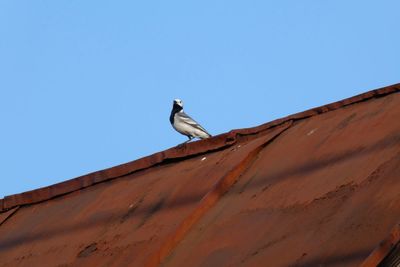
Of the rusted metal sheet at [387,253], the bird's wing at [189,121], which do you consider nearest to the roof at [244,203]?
the rusted metal sheet at [387,253]

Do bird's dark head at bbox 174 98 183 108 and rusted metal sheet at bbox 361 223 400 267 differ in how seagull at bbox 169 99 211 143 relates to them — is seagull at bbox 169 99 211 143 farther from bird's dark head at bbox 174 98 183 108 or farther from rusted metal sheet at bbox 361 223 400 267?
rusted metal sheet at bbox 361 223 400 267

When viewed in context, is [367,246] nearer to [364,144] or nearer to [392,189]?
[392,189]

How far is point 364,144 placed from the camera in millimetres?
6211

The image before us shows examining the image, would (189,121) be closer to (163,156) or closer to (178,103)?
(178,103)

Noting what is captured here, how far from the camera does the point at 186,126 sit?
16.2 metres

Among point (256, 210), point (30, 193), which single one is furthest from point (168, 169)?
point (256, 210)

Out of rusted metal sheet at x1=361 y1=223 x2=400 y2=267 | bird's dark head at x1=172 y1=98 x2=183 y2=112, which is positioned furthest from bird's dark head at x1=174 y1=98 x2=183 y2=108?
rusted metal sheet at x1=361 y1=223 x2=400 y2=267

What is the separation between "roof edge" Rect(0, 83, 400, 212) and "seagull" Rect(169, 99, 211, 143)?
701 cm

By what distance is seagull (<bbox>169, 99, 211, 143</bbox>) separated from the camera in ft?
52.4

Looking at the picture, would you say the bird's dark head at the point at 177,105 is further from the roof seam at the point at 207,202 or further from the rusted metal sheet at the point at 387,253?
the rusted metal sheet at the point at 387,253

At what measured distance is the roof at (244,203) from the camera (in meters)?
5.24

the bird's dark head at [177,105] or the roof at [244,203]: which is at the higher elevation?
the bird's dark head at [177,105]

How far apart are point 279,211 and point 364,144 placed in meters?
0.63

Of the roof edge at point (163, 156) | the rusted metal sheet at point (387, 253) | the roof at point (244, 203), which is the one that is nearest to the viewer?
the rusted metal sheet at point (387, 253)
